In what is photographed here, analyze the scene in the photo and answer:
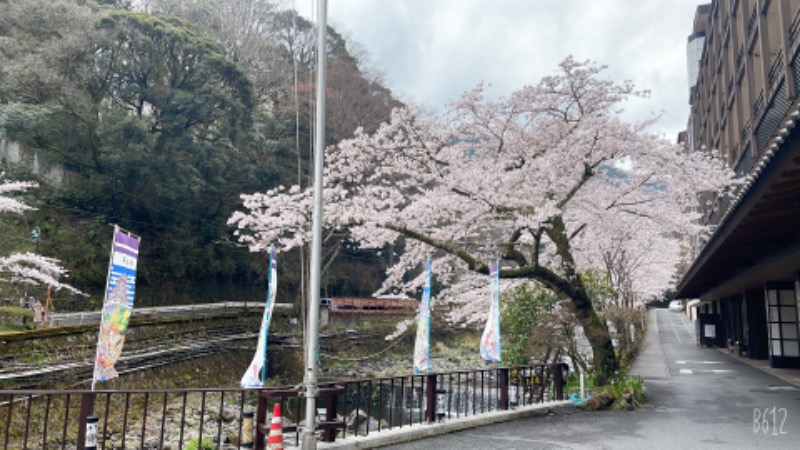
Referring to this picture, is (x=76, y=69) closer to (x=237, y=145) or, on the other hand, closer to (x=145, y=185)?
(x=145, y=185)

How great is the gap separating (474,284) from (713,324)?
21.8 metres

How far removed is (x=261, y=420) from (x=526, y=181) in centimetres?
728

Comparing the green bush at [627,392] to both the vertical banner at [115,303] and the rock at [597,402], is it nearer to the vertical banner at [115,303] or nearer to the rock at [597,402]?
the rock at [597,402]

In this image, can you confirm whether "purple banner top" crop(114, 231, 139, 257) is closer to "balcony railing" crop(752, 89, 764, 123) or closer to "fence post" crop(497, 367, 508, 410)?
"fence post" crop(497, 367, 508, 410)

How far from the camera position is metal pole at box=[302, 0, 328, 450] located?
6418 millimetres

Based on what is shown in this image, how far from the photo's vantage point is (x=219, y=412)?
10484mm

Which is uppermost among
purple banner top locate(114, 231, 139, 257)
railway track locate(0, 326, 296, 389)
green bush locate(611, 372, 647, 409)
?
purple banner top locate(114, 231, 139, 257)

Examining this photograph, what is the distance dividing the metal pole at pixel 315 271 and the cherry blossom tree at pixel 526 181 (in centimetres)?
424

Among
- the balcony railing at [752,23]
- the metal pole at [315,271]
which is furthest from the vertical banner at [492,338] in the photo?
the balcony railing at [752,23]

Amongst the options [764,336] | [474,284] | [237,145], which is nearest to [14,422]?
[474,284]

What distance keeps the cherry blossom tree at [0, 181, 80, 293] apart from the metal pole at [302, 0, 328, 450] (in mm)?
13192

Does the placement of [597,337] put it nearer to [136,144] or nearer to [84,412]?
[84,412]

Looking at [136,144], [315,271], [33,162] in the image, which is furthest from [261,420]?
[33,162]

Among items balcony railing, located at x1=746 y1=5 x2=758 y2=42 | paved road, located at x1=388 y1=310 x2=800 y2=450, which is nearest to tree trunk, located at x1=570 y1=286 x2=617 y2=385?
paved road, located at x1=388 y1=310 x2=800 y2=450
